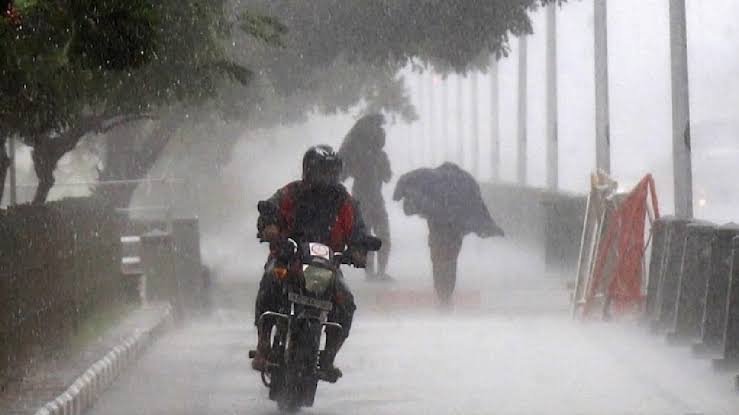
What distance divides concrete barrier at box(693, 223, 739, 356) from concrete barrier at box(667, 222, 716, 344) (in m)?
0.58

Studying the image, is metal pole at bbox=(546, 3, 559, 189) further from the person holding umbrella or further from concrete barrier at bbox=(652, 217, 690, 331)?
concrete barrier at bbox=(652, 217, 690, 331)

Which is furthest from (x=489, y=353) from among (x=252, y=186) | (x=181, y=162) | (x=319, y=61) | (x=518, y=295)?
(x=252, y=186)

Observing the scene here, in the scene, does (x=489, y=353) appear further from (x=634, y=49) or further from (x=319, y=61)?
(x=634, y=49)

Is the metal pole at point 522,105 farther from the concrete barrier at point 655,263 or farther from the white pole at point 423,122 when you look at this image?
the white pole at point 423,122

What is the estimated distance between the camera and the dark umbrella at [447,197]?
69.7 ft

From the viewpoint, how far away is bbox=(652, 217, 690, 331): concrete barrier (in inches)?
695

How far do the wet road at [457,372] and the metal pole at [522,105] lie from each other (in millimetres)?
23466

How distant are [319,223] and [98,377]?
233cm

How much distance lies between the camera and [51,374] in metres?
14.0

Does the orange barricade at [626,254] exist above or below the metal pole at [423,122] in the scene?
below

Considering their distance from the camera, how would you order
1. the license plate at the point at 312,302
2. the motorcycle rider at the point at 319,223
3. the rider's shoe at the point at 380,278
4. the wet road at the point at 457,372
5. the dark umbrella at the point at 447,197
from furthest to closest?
the rider's shoe at the point at 380,278 → the dark umbrella at the point at 447,197 → the wet road at the point at 457,372 → the motorcycle rider at the point at 319,223 → the license plate at the point at 312,302

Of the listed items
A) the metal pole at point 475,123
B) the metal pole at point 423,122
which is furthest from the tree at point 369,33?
the metal pole at point 423,122

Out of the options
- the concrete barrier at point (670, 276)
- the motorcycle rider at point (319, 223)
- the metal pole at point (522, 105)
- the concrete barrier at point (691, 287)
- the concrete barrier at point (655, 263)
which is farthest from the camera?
the metal pole at point (522, 105)

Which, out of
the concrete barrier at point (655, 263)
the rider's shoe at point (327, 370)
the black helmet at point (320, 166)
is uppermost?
the black helmet at point (320, 166)
